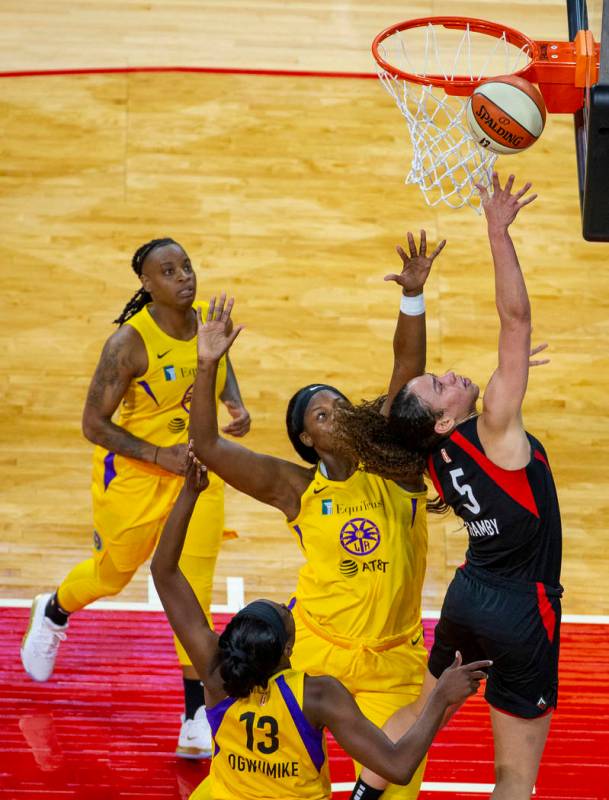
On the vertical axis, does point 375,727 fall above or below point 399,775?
above

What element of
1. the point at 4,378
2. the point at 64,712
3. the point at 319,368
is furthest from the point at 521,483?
the point at 4,378

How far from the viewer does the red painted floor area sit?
5594mm

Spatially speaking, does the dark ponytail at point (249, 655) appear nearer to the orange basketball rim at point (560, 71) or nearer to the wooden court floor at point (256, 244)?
the orange basketball rim at point (560, 71)

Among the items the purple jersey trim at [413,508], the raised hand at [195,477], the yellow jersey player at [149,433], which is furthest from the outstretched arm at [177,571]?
the yellow jersey player at [149,433]

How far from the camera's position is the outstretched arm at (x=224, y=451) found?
465cm

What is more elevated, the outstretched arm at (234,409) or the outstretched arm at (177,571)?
the outstretched arm at (234,409)

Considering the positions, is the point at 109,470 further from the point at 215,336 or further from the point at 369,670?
the point at 369,670

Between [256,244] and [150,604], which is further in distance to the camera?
[256,244]

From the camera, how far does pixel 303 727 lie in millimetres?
3965

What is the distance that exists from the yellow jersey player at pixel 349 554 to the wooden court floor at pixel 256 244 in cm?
213

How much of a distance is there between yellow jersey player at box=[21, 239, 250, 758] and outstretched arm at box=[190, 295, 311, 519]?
0.93 m

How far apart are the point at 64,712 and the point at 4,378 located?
2.80 m

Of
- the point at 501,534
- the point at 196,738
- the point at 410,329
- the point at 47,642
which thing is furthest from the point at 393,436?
Result: the point at 47,642

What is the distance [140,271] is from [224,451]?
159 cm
